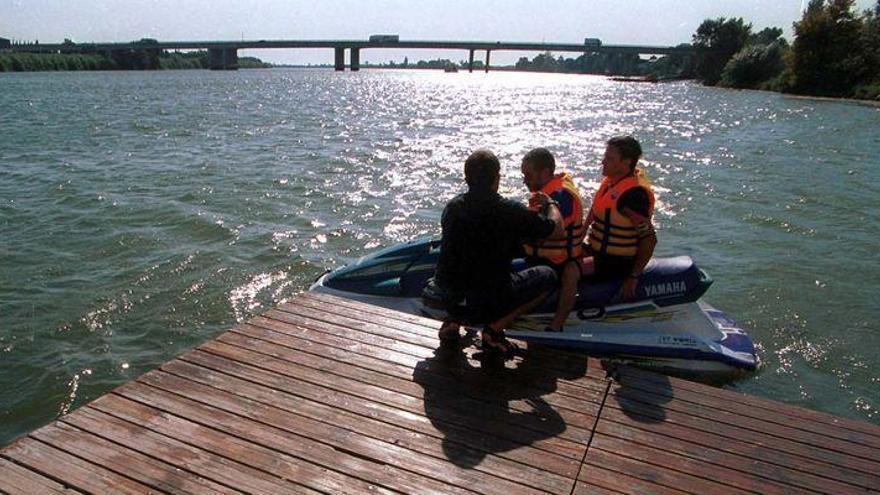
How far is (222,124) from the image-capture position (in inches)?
1180

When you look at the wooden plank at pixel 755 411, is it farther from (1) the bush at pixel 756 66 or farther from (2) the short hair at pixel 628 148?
(1) the bush at pixel 756 66

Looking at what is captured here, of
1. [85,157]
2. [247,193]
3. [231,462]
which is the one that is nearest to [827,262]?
[231,462]

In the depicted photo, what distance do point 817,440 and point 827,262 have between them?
26.8 feet

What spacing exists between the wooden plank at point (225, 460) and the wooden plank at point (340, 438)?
0.80 ft

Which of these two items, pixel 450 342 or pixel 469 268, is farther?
pixel 450 342

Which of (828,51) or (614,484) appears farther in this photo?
(828,51)

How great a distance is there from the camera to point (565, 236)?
17.9ft

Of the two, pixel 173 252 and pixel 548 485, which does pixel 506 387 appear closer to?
pixel 548 485

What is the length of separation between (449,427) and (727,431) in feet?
5.69

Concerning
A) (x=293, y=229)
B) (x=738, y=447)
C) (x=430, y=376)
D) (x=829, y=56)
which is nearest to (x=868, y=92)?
(x=829, y=56)

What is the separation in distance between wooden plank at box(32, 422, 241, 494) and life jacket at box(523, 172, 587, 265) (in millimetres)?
3171

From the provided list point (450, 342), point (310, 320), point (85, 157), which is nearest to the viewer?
point (450, 342)

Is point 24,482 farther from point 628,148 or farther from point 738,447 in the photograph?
point 628,148

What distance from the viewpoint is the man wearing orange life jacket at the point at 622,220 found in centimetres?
531
